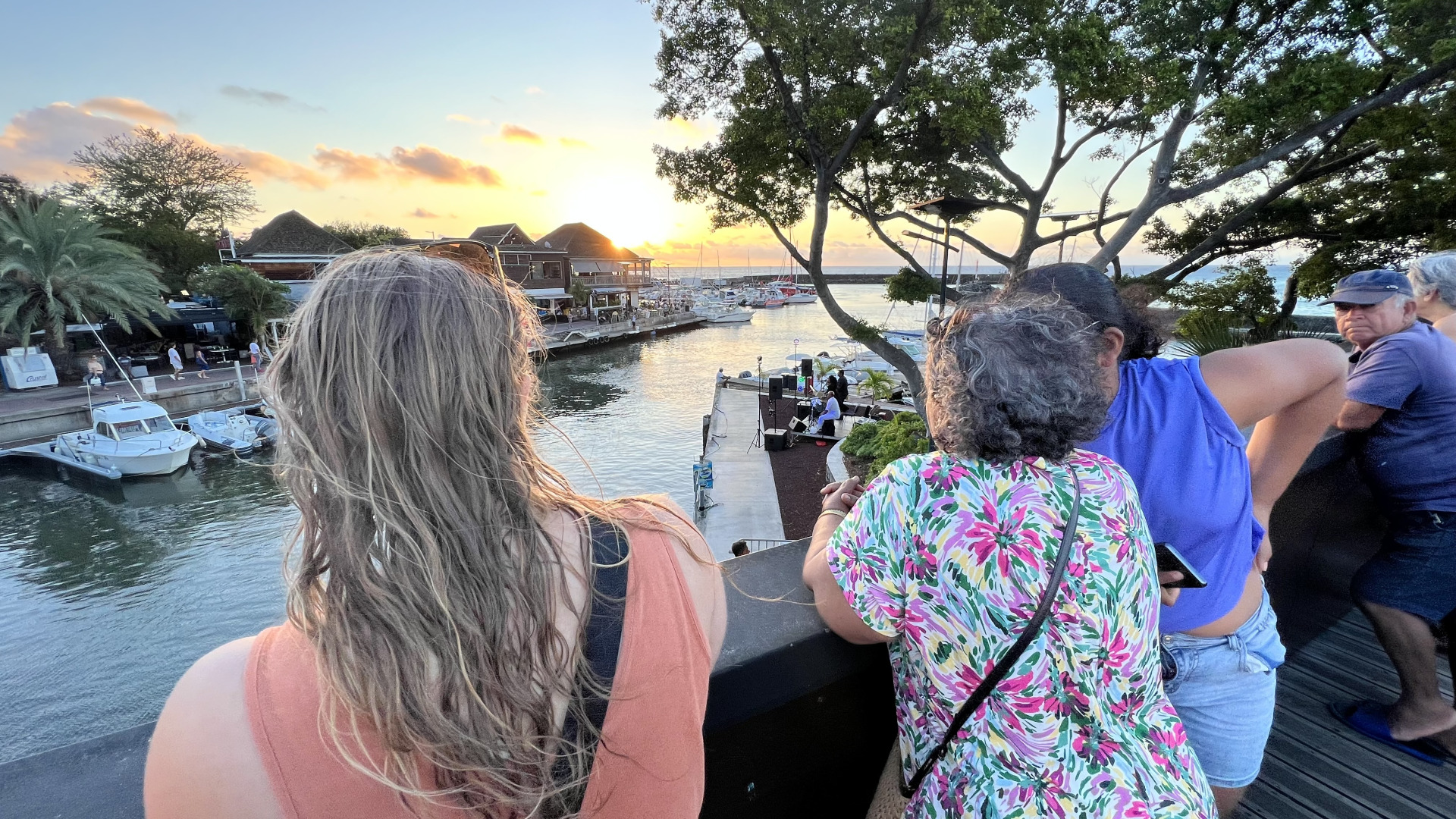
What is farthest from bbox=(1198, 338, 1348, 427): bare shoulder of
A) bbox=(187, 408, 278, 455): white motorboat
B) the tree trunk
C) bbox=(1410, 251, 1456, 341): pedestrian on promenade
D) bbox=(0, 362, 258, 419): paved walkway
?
bbox=(187, 408, 278, 455): white motorboat

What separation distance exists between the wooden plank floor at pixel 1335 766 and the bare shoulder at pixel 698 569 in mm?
1984

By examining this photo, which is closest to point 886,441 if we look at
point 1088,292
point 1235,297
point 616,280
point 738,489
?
point 738,489

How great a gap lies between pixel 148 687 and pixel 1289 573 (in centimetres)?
1429

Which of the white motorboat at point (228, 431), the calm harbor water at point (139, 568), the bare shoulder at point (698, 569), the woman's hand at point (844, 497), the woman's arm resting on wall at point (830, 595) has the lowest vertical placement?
the calm harbor water at point (139, 568)

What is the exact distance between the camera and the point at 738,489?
12758 millimetres

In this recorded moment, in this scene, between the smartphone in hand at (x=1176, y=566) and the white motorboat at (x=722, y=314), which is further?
the white motorboat at (x=722, y=314)

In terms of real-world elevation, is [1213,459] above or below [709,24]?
below

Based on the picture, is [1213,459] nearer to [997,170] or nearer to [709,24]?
[709,24]

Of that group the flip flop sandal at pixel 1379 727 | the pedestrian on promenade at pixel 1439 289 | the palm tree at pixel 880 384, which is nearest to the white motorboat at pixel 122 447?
the palm tree at pixel 880 384

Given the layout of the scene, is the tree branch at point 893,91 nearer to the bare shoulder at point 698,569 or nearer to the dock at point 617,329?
the bare shoulder at point 698,569

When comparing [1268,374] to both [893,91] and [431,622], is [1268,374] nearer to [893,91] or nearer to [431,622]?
[431,622]

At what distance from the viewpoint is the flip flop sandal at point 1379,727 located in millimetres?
1971

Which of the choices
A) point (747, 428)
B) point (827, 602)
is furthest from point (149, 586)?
point (827, 602)

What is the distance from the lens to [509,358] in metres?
0.72
